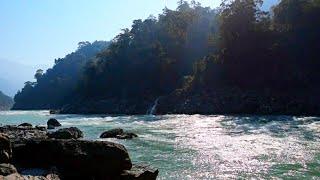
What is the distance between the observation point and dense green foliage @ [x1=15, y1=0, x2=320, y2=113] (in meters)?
74.0

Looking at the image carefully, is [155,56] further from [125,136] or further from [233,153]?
[233,153]

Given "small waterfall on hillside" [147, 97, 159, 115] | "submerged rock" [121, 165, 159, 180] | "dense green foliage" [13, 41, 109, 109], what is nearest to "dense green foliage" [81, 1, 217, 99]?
"small waterfall on hillside" [147, 97, 159, 115]

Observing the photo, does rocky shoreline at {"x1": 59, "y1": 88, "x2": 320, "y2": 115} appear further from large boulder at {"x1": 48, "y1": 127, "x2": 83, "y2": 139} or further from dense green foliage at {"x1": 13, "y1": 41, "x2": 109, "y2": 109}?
dense green foliage at {"x1": 13, "y1": 41, "x2": 109, "y2": 109}

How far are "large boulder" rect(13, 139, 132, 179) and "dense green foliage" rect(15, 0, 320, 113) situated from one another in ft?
181

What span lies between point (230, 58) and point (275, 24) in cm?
967

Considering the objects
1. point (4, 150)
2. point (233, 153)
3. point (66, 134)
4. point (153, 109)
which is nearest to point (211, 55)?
point (153, 109)

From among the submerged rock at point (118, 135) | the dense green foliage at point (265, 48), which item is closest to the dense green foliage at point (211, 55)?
the dense green foliage at point (265, 48)

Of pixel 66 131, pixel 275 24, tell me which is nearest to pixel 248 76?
pixel 275 24

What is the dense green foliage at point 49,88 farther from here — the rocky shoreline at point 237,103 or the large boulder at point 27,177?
the large boulder at point 27,177

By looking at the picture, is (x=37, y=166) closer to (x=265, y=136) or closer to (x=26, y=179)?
(x=26, y=179)

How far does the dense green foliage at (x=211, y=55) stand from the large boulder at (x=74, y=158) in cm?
5525

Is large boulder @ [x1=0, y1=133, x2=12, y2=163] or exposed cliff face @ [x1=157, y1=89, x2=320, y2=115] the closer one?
large boulder @ [x1=0, y1=133, x2=12, y2=163]

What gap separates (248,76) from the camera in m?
78.1

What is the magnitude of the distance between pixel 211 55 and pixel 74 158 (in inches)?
2877
